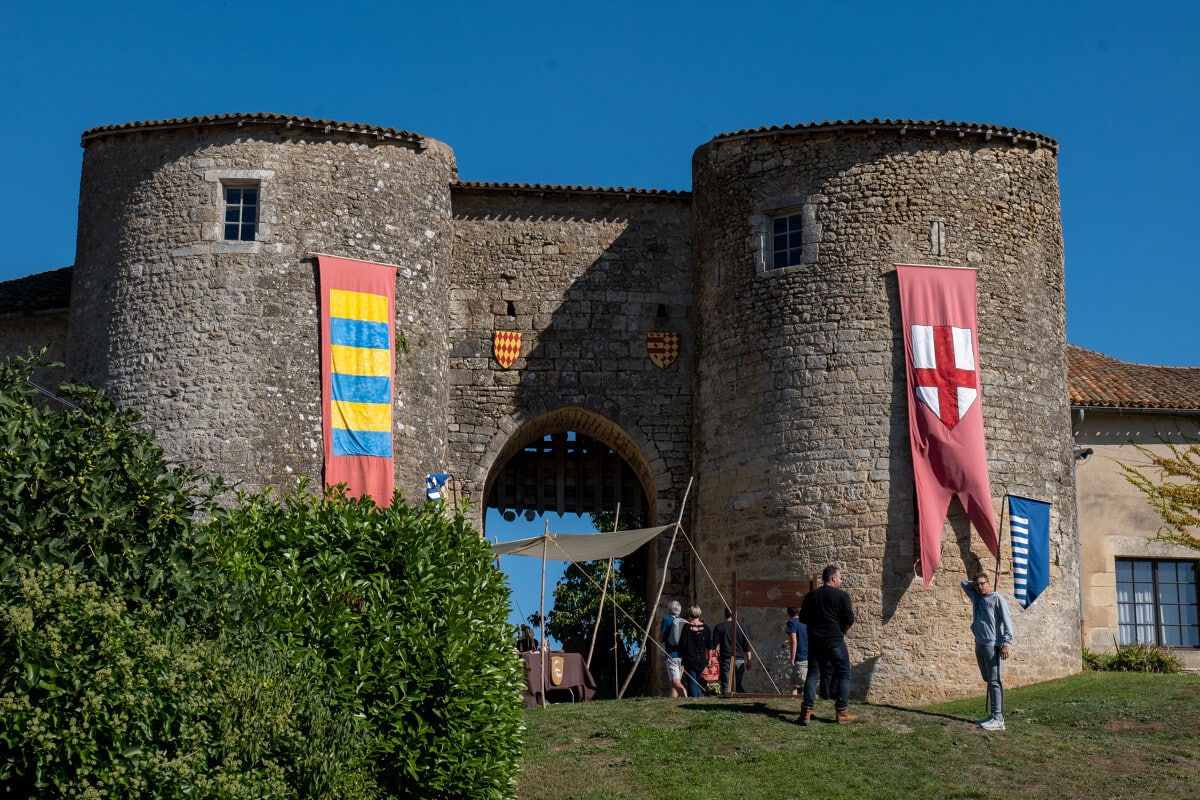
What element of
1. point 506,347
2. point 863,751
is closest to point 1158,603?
point 506,347

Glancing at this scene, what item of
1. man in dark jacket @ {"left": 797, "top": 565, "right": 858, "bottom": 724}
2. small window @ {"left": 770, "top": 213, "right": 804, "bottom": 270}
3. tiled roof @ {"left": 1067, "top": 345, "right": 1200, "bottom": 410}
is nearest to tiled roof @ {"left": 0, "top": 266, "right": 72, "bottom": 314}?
small window @ {"left": 770, "top": 213, "right": 804, "bottom": 270}

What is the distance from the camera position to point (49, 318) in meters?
25.4

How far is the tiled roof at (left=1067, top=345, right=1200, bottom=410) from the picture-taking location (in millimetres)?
25422

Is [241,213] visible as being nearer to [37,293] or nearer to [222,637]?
[37,293]

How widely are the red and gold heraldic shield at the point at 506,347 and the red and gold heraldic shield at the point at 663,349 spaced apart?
2.09 m

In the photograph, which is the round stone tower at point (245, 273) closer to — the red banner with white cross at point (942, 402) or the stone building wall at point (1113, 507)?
the red banner with white cross at point (942, 402)

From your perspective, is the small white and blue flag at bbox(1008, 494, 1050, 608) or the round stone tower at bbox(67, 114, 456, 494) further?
the round stone tower at bbox(67, 114, 456, 494)

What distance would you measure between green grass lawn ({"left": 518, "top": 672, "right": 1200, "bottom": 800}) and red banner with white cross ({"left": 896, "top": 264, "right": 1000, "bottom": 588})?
3426mm

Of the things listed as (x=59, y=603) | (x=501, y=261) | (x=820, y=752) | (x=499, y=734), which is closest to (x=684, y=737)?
(x=820, y=752)

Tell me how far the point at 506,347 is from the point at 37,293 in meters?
8.03

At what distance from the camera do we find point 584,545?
71.7ft

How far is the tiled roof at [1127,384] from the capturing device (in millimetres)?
25422

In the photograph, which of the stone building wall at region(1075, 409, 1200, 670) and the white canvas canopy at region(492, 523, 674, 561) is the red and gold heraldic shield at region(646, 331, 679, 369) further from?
the stone building wall at region(1075, 409, 1200, 670)

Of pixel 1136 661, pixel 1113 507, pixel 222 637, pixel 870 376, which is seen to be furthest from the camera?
pixel 1113 507
